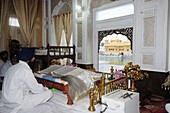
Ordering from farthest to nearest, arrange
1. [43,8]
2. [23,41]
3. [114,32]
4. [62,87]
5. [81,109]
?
[43,8] → [23,41] → [114,32] → [62,87] → [81,109]

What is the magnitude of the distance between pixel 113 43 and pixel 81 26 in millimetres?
1422

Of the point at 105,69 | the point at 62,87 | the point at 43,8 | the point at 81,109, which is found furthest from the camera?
the point at 43,8

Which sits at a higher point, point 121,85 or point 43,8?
point 43,8

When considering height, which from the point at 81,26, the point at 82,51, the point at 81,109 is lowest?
the point at 81,109

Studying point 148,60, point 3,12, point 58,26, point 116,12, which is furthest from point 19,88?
point 3,12

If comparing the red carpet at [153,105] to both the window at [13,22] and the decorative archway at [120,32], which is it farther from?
the window at [13,22]

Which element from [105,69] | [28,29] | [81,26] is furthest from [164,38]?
[28,29]

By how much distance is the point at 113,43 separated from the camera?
4.26 metres

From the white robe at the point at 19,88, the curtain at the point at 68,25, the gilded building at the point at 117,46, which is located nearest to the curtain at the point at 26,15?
the curtain at the point at 68,25

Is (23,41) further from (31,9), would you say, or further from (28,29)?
(31,9)

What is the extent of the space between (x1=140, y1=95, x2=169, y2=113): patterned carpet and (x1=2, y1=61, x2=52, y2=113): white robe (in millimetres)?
1929

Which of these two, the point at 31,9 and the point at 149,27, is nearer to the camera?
the point at 149,27

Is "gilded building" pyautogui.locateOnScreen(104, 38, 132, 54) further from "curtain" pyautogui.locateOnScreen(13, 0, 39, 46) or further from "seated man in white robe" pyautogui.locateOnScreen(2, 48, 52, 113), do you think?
"curtain" pyautogui.locateOnScreen(13, 0, 39, 46)

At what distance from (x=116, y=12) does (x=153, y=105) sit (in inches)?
109
